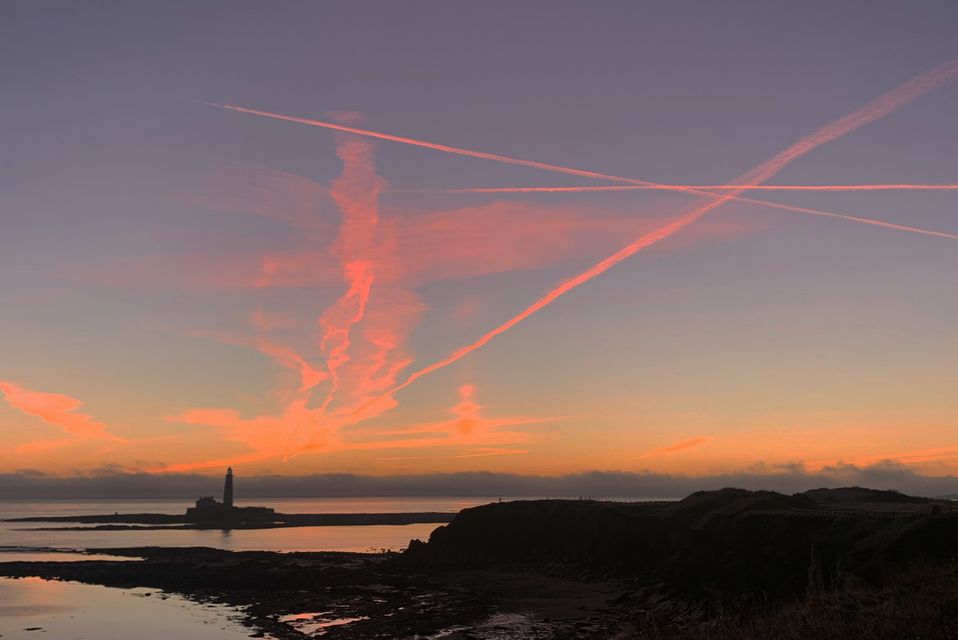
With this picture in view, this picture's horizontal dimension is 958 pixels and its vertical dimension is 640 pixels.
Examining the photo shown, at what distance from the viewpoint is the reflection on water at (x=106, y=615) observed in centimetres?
3844

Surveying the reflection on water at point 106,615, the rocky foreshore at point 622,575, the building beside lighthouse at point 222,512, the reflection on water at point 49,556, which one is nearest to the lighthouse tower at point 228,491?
the building beside lighthouse at point 222,512

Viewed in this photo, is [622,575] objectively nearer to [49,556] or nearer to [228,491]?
[49,556]

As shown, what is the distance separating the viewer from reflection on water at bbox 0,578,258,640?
126ft

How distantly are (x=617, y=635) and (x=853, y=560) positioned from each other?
34.1 ft

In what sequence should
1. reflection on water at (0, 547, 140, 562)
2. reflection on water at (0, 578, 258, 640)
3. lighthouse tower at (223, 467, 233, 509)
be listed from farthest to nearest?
lighthouse tower at (223, 467, 233, 509), reflection on water at (0, 547, 140, 562), reflection on water at (0, 578, 258, 640)

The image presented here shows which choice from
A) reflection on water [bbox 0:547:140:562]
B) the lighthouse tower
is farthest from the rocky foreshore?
the lighthouse tower

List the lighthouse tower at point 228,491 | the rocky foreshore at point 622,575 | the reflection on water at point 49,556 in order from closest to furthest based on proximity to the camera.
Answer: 1. the rocky foreshore at point 622,575
2. the reflection on water at point 49,556
3. the lighthouse tower at point 228,491

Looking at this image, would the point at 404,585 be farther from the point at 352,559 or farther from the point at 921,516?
the point at 921,516

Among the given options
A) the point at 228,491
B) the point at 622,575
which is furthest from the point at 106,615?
the point at 228,491

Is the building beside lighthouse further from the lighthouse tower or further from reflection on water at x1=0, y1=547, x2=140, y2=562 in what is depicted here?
reflection on water at x1=0, y1=547, x2=140, y2=562

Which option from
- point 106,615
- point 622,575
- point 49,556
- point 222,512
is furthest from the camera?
point 222,512

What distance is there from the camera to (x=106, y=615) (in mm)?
44531

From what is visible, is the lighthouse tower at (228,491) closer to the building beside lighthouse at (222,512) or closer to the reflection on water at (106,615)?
the building beside lighthouse at (222,512)

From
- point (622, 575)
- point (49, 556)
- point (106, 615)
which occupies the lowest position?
point (106, 615)
